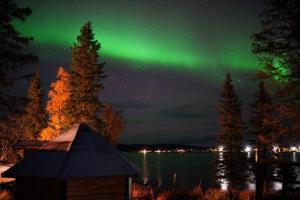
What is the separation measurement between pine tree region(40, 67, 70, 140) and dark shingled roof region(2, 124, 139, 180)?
15.0 metres

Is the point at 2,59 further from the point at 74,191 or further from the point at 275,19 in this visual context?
the point at 275,19

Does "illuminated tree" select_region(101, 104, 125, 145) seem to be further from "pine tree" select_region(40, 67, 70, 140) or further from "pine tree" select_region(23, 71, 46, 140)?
"pine tree" select_region(40, 67, 70, 140)

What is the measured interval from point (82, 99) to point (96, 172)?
1836 centimetres

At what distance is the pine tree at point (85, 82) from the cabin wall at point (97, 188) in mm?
16693

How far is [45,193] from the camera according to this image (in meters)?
17.3

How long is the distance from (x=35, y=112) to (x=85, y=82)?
1865cm

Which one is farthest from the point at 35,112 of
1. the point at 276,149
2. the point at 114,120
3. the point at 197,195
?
the point at 197,195

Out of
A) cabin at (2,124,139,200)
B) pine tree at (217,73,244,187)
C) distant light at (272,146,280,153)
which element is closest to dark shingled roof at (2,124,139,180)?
cabin at (2,124,139,200)

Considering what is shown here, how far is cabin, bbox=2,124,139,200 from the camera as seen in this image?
16.8 m

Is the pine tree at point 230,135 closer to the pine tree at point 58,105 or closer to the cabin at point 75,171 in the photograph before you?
the pine tree at point 58,105

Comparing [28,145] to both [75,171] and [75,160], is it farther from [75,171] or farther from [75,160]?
[75,171]

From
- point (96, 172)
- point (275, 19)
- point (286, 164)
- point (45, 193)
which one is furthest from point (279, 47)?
point (45, 193)

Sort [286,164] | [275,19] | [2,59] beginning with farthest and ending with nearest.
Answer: [2,59], [275,19], [286,164]

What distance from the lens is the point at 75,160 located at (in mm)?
17484
